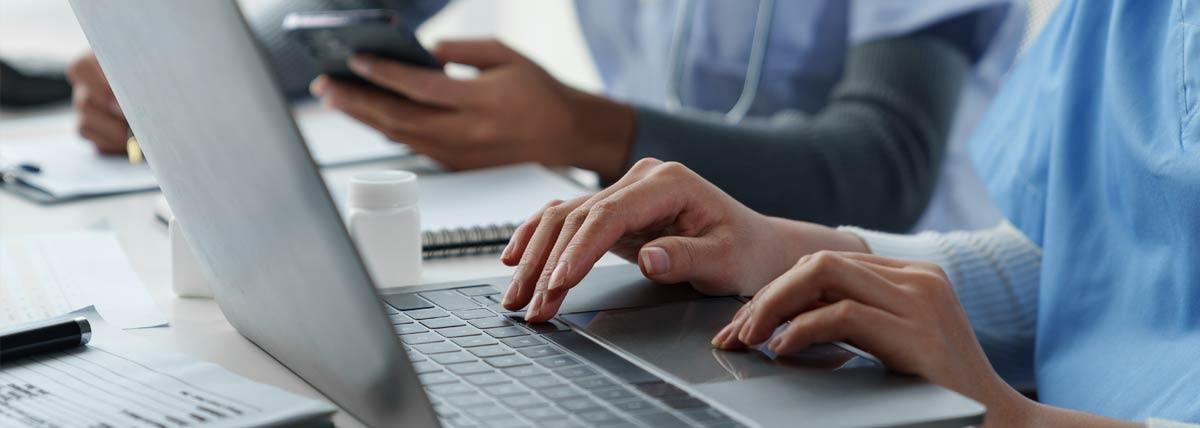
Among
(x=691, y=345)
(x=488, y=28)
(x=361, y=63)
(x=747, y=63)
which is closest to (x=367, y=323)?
(x=691, y=345)

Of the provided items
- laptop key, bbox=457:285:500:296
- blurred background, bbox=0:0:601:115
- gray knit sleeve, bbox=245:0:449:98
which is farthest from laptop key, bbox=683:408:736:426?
blurred background, bbox=0:0:601:115

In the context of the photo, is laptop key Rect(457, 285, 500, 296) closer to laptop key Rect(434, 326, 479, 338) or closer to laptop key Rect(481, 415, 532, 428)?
laptop key Rect(434, 326, 479, 338)

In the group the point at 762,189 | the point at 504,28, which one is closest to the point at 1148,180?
the point at 762,189

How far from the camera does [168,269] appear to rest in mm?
750

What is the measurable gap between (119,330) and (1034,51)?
64 centimetres

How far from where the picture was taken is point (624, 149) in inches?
42.0

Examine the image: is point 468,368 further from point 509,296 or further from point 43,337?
point 43,337

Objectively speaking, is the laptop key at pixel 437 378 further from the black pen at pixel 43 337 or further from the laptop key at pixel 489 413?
the black pen at pixel 43 337

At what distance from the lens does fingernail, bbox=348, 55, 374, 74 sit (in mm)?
992

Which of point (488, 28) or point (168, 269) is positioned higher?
point (488, 28)

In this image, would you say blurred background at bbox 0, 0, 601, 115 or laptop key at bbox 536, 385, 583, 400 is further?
blurred background at bbox 0, 0, 601, 115

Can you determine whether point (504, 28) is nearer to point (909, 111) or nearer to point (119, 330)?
point (909, 111)

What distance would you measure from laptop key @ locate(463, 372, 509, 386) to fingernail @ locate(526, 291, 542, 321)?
0.07 metres

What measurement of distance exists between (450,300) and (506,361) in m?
0.11
